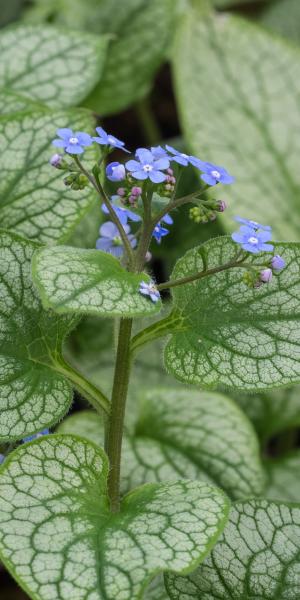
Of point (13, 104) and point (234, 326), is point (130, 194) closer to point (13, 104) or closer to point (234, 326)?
point (234, 326)

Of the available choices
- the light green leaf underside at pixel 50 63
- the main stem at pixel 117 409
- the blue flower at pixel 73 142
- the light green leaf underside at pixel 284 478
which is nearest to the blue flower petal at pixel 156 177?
the blue flower at pixel 73 142

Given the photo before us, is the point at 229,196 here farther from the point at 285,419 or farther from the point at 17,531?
the point at 17,531

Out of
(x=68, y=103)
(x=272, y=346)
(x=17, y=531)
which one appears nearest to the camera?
(x=17, y=531)

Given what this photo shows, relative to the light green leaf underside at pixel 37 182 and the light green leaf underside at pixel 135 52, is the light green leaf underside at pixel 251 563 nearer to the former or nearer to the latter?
the light green leaf underside at pixel 37 182

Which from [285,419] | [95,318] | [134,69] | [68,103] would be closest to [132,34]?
[134,69]

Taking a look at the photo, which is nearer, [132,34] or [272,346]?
[272,346]

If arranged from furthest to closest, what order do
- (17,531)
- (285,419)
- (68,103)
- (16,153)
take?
(285,419), (68,103), (16,153), (17,531)

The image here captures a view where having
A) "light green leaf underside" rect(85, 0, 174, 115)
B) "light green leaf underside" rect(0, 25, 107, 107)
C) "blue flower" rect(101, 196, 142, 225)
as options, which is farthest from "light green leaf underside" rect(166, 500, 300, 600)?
"light green leaf underside" rect(85, 0, 174, 115)
